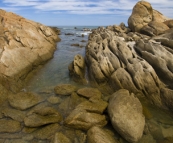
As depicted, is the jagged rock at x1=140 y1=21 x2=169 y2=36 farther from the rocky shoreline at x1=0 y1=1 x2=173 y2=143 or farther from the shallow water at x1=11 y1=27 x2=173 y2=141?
the shallow water at x1=11 y1=27 x2=173 y2=141

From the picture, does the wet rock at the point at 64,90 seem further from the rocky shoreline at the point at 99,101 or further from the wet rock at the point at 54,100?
the wet rock at the point at 54,100

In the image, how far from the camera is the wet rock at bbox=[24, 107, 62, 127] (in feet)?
28.9

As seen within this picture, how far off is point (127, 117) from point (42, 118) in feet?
15.7

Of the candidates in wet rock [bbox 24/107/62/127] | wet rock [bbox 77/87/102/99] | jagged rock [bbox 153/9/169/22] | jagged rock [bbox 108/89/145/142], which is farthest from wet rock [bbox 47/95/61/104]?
jagged rock [bbox 153/9/169/22]

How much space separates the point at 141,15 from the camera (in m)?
31.4

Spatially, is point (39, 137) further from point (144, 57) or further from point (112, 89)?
point (144, 57)

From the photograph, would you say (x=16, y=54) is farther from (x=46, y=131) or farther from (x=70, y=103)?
(x=46, y=131)

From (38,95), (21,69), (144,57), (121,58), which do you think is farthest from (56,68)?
(144,57)

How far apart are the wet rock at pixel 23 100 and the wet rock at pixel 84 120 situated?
347 cm

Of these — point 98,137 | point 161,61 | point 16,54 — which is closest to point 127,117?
point 98,137

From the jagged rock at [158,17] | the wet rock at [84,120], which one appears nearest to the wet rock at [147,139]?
the wet rock at [84,120]

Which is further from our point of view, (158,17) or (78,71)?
(158,17)

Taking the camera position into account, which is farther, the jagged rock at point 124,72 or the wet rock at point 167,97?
the jagged rock at point 124,72

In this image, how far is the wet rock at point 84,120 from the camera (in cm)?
857
